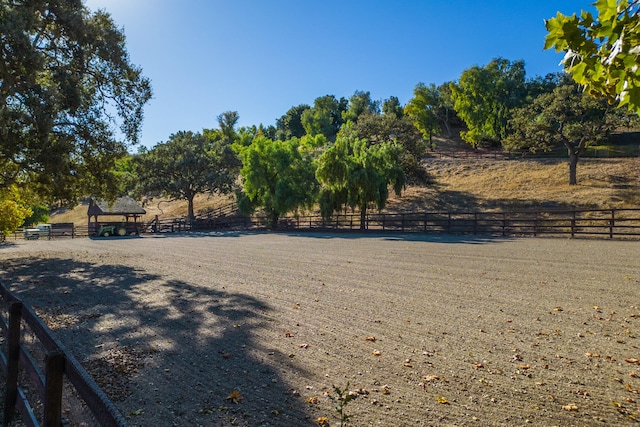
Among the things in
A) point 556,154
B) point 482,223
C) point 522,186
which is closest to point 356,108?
point 556,154

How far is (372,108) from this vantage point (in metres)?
95.4

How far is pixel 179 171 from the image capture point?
44.5m

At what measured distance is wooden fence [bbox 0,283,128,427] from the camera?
1.65 meters

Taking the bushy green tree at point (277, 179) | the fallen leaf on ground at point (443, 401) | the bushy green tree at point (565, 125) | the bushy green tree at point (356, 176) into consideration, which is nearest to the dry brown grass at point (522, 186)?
the bushy green tree at point (565, 125)

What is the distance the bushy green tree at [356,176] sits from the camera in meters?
28.0

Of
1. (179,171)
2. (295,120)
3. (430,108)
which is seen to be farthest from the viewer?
(295,120)

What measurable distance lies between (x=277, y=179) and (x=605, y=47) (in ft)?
108

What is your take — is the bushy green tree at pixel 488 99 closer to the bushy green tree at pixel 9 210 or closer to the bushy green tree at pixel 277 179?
the bushy green tree at pixel 277 179

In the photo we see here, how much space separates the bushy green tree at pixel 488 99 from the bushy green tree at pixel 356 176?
125 feet

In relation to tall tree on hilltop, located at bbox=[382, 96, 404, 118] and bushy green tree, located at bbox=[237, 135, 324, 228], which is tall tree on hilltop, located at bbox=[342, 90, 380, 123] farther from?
bushy green tree, located at bbox=[237, 135, 324, 228]

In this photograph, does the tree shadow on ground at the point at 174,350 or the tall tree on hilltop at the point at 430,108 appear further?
the tall tree on hilltop at the point at 430,108

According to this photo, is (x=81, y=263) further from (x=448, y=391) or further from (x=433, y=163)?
(x=433, y=163)

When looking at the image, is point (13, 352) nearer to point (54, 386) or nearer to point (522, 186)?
point (54, 386)

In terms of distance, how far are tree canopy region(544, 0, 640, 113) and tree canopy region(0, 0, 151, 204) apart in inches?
480
